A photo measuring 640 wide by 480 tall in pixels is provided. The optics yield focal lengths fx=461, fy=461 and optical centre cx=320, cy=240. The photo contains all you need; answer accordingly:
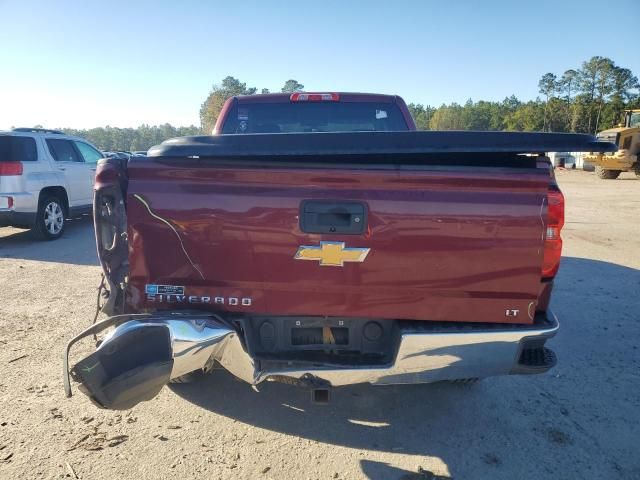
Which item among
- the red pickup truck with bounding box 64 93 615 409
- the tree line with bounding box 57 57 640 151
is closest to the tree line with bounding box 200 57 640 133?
the tree line with bounding box 57 57 640 151

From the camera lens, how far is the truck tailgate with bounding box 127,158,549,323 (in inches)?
90.8

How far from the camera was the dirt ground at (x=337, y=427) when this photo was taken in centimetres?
257

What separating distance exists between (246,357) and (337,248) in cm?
73

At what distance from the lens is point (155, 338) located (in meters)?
2.17

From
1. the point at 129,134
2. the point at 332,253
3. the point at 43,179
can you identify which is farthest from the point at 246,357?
the point at 129,134

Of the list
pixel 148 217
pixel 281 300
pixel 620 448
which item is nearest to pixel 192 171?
Answer: pixel 148 217

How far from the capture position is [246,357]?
2371 millimetres

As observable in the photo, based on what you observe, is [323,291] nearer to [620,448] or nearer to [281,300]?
[281,300]

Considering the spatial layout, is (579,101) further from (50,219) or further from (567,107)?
(50,219)

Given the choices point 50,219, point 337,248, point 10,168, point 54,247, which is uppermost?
point 10,168

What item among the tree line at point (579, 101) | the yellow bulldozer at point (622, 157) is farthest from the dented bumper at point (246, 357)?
the tree line at point (579, 101)

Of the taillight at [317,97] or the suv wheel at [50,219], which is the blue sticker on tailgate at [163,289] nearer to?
the taillight at [317,97]

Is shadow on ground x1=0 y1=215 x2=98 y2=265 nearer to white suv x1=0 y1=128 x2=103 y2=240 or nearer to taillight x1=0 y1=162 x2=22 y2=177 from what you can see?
white suv x1=0 y1=128 x2=103 y2=240

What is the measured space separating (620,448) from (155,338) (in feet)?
9.10
